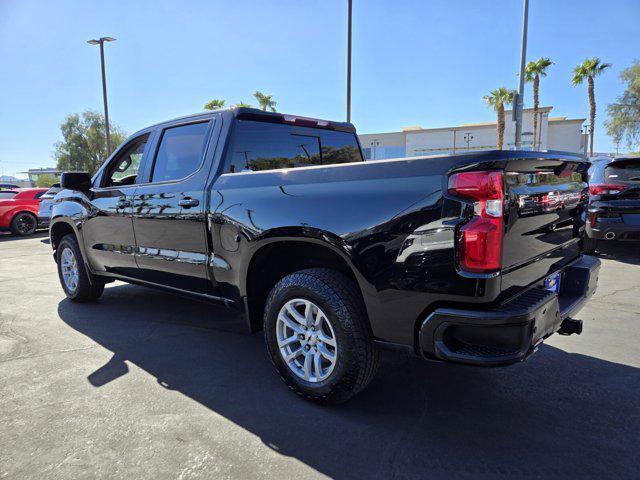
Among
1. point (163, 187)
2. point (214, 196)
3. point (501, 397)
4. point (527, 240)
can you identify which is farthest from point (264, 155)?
point (501, 397)

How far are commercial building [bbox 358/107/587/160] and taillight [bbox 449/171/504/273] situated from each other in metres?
36.7

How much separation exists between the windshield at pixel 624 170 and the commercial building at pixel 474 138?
3108 cm

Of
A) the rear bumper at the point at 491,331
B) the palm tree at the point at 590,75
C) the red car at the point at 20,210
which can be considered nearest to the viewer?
the rear bumper at the point at 491,331

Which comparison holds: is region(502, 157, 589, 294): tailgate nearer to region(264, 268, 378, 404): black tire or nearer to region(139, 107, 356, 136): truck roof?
region(264, 268, 378, 404): black tire

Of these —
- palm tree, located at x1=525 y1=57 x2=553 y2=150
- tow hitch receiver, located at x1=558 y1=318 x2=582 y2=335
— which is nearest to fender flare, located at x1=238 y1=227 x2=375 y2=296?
tow hitch receiver, located at x1=558 y1=318 x2=582 y2=335

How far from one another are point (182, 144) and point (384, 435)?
276 cm

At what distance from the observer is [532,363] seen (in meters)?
3.44

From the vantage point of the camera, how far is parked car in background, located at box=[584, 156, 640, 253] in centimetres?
701

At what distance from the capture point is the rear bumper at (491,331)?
6.91ft

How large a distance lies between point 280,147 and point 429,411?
227 cm

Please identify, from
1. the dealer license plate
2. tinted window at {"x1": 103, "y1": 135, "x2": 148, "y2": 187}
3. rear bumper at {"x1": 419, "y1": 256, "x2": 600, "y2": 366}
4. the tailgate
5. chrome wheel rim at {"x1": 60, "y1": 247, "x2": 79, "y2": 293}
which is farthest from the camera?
chrome wheel rim at {"x1": 60, "y1": 247, "x2": 79, "y2": 293}

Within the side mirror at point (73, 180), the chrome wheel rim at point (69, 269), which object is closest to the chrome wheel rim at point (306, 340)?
the side mirror at point (73, 180)

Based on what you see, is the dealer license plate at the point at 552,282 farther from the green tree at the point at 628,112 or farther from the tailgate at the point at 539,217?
the green tree at the point at 628,112

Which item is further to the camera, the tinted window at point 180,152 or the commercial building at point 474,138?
the commercial building at point 474,138
